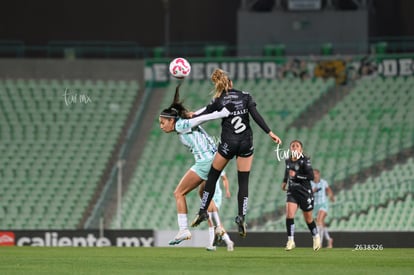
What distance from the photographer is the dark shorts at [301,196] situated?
19234 mm

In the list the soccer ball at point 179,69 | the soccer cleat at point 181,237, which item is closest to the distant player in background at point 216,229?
the soccer cleat at point 181,237

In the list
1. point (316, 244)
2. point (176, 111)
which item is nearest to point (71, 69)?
point (316, 244)

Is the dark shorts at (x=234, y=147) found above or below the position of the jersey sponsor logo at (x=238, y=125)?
below

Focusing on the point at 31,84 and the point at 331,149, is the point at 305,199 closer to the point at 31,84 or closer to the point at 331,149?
the point at 331,149

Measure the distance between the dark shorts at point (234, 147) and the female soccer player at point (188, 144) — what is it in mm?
443

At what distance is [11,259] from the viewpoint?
14898mm

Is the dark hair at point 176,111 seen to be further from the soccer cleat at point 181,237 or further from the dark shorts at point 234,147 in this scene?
the soccer cleat at point 181,237

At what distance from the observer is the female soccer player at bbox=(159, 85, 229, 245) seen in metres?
15.3

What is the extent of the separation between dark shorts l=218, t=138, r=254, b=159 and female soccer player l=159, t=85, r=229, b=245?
44 centimetres

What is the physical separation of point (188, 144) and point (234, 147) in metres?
0.98

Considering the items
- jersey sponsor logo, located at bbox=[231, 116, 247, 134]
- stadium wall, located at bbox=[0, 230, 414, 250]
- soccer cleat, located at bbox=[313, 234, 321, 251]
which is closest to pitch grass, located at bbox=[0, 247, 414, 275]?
jersey sponsor logo, located at bbox=[231, 116, 247, 134]

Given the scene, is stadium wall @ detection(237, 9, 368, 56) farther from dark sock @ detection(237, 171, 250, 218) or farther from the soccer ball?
→ dark sock @ detection(237, 171, 250, 218)

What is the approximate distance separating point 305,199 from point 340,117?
13.0 metres

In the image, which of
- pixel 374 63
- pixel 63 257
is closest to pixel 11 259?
pixel 63 257
